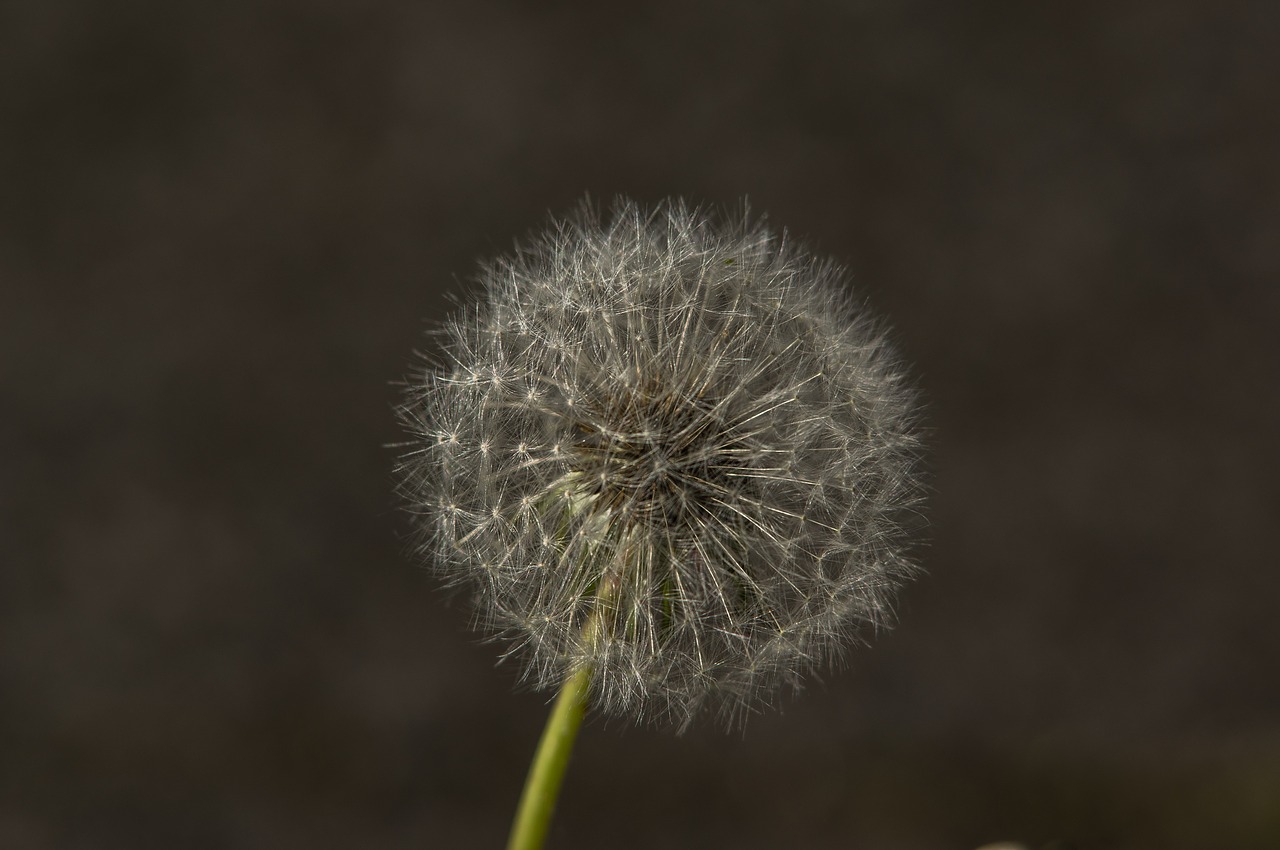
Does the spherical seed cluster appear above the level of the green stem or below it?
above

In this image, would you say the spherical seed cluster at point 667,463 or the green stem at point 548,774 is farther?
the spherical seed cluster at point 667,463

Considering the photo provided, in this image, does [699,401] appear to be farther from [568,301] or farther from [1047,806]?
[1047,806]

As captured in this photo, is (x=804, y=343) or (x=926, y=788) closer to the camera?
(x=804, y=343)

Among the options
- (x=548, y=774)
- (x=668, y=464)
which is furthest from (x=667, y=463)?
(x=548, y=774)

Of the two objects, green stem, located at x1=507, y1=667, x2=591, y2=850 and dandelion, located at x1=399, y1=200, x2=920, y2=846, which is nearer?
green stem, located at x1=507, y1=667, x2=591, y2=850

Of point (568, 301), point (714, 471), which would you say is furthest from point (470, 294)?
point (714, 471)
